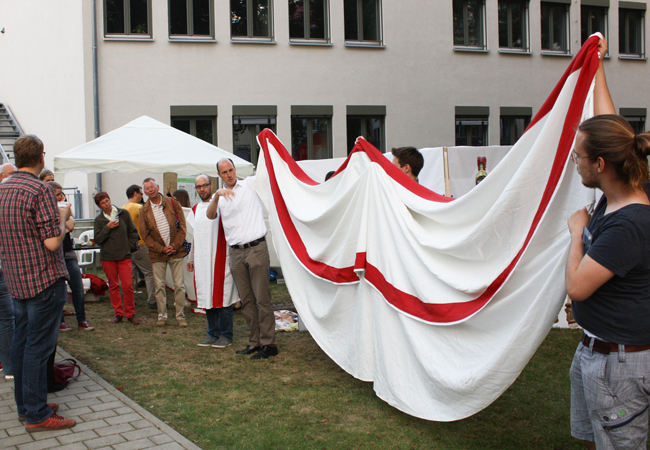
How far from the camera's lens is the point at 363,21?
741 inches

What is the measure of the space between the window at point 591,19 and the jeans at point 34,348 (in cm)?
2212

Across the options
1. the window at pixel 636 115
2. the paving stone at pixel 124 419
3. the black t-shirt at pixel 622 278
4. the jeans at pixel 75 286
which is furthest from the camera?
the window at pixel 636 115

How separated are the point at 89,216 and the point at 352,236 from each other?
512 inches

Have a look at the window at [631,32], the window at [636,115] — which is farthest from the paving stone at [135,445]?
the window at [631,32]

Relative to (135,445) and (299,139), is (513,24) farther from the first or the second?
(135,445)

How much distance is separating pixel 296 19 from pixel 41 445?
53.2ft

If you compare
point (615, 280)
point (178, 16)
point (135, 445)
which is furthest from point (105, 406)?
point (178, 16)

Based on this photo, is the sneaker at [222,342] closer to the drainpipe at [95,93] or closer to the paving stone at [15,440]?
the paving stone at [15,440]

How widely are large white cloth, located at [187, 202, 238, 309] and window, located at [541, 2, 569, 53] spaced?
18080mm

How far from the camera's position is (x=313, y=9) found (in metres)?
18.5

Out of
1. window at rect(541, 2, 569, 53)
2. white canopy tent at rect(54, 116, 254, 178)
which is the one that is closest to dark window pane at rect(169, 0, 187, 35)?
white canopy tent at rect(54, 116, 254, 178)

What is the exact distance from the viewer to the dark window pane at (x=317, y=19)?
1844 cm

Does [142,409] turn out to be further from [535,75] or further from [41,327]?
[535,75]

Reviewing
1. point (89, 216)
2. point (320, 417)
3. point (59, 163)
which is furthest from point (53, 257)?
point (89, 216)
